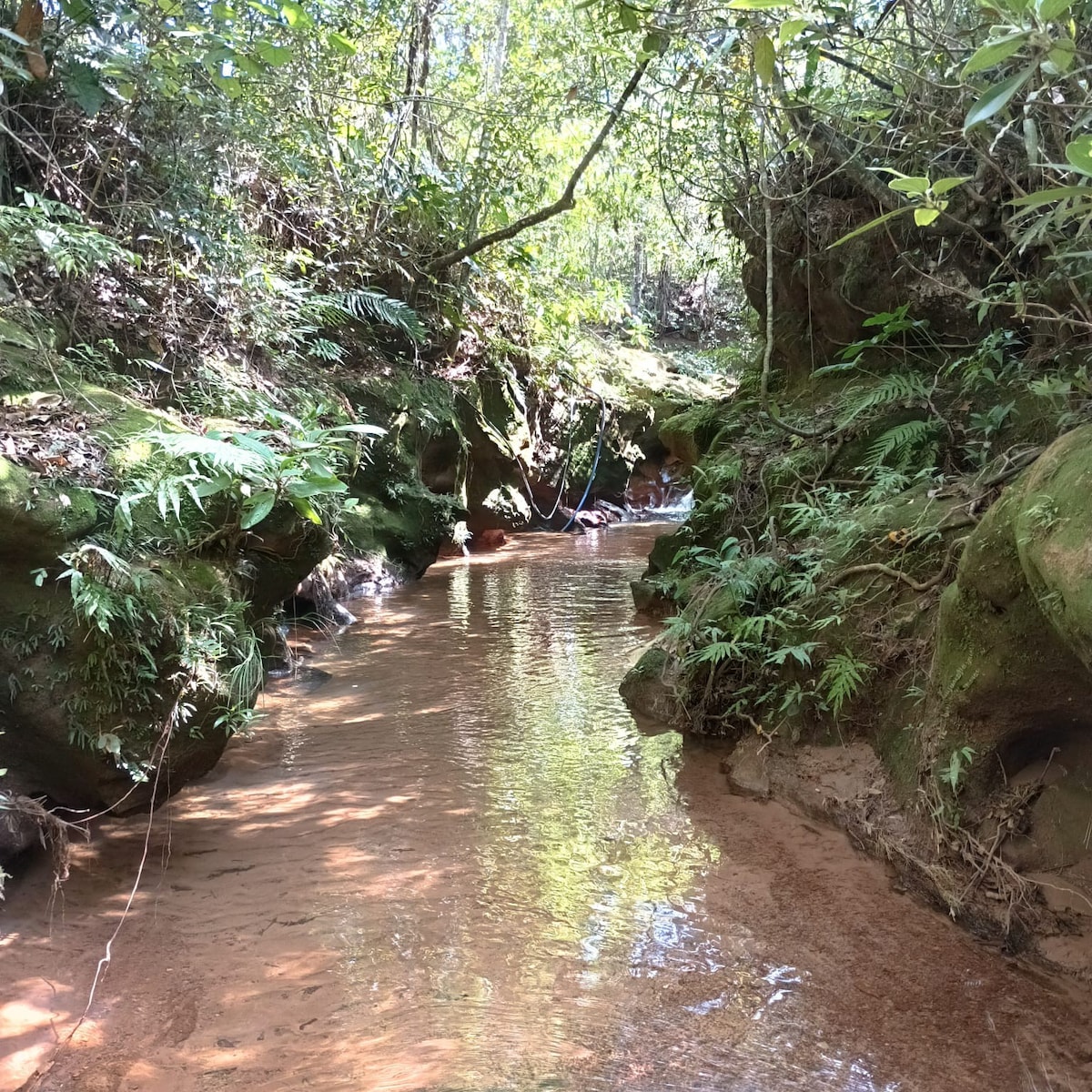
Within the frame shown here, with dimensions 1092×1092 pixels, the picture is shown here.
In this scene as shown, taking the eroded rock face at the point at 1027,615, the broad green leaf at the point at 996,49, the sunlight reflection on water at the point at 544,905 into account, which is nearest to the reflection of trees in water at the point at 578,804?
the sunlight reflection on water at the point at 544,905

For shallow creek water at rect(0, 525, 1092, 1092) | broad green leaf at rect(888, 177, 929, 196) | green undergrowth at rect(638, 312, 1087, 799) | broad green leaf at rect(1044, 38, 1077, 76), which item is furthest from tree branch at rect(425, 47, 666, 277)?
broad green leaf at rect(1044, 38, 1077, 76)

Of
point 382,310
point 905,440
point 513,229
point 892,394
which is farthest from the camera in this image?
point 513,229

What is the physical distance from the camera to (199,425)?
528cm

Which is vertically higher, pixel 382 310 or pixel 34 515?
pixel 382 310

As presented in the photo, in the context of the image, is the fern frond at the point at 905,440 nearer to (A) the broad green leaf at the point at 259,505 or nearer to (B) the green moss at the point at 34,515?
(A) the broad green leaf at the point at 259,505

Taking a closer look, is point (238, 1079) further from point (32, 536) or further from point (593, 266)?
point (593, 266)

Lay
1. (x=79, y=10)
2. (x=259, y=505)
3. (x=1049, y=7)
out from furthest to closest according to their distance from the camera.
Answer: (x=79, y=10), (x=259, y=505), (x=1049, y=7)

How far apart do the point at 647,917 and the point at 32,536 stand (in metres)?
3.25

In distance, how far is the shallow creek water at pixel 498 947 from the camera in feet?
8.62

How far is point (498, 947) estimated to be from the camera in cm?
327

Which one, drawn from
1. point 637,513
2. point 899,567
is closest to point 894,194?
point 899,567

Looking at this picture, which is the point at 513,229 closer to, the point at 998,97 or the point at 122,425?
the point at 122,425

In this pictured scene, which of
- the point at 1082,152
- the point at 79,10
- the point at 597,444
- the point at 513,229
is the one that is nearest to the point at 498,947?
the point at 1082,152

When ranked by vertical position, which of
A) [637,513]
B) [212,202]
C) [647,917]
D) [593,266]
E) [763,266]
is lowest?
[647,917]
